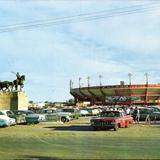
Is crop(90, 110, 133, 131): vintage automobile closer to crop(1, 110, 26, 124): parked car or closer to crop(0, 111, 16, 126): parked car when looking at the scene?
crop(0, 111, 16, 126): parked car

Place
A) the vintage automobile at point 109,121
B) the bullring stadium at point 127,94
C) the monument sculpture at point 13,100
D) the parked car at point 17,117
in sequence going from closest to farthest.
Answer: the vintage automobile at point 109,121 < the parked car at point 17,117 < the monument sculpture at point 13,100 < the bullring stadium at point 127,94

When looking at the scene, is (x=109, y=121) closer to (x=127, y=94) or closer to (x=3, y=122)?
(x=3, y=122)

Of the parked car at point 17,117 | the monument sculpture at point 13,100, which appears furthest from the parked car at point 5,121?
the monument sculpture at point 13,100

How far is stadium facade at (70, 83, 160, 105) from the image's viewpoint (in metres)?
151

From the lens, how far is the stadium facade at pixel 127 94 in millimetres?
151000

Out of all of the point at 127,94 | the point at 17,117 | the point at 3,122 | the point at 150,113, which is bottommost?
the point at 3,122

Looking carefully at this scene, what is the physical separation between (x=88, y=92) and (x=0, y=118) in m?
127

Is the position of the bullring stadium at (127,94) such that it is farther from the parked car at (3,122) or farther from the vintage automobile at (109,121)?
the vintage automobile at (109,121)

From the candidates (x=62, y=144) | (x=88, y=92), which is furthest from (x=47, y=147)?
(x=88, y=92)

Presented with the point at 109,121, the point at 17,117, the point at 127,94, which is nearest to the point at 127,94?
the point at 127,94

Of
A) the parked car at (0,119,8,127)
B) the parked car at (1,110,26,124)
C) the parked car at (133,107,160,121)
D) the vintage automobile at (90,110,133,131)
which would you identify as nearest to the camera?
the vintage automobile at (90,110,133,131)

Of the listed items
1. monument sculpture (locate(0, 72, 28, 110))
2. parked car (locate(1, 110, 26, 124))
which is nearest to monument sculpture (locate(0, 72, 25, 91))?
monument sculpture (locate(0, 72, 28, 110))

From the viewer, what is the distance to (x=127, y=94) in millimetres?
151625

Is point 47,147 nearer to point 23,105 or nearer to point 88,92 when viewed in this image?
point 23,105
